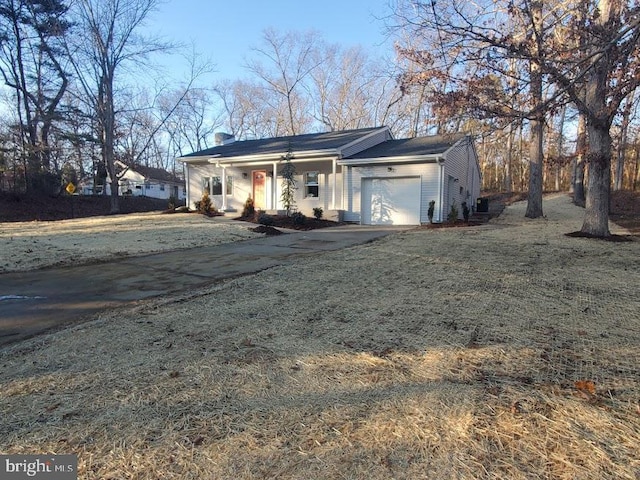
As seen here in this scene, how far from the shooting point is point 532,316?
12.4 feet

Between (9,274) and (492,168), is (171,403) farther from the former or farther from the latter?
(492,168)

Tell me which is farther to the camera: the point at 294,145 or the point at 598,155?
the point at 294,145

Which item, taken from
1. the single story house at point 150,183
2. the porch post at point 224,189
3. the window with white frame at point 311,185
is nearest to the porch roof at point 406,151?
the window with white frame at point 311,185

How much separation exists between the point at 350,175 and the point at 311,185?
237cm

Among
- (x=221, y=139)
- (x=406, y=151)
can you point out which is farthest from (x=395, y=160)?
(x=221, y=139)

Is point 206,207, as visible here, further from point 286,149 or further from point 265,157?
point 286,149

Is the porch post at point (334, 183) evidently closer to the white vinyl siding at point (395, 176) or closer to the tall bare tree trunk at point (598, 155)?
the white vinyl siding at point (395, 176)

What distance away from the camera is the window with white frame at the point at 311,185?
1794cm

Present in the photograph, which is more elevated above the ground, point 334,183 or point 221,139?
point 221,139

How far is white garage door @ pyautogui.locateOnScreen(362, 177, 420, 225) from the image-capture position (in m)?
15.3

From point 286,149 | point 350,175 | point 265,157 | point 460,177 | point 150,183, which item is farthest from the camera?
point 150,183

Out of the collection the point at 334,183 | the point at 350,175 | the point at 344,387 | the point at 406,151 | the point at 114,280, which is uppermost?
the point at 406,151

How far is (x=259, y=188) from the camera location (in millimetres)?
19234

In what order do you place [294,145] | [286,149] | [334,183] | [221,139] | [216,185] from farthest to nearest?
[221,139] < [216,185] < [294,145] < [286,149] < [334,183]
